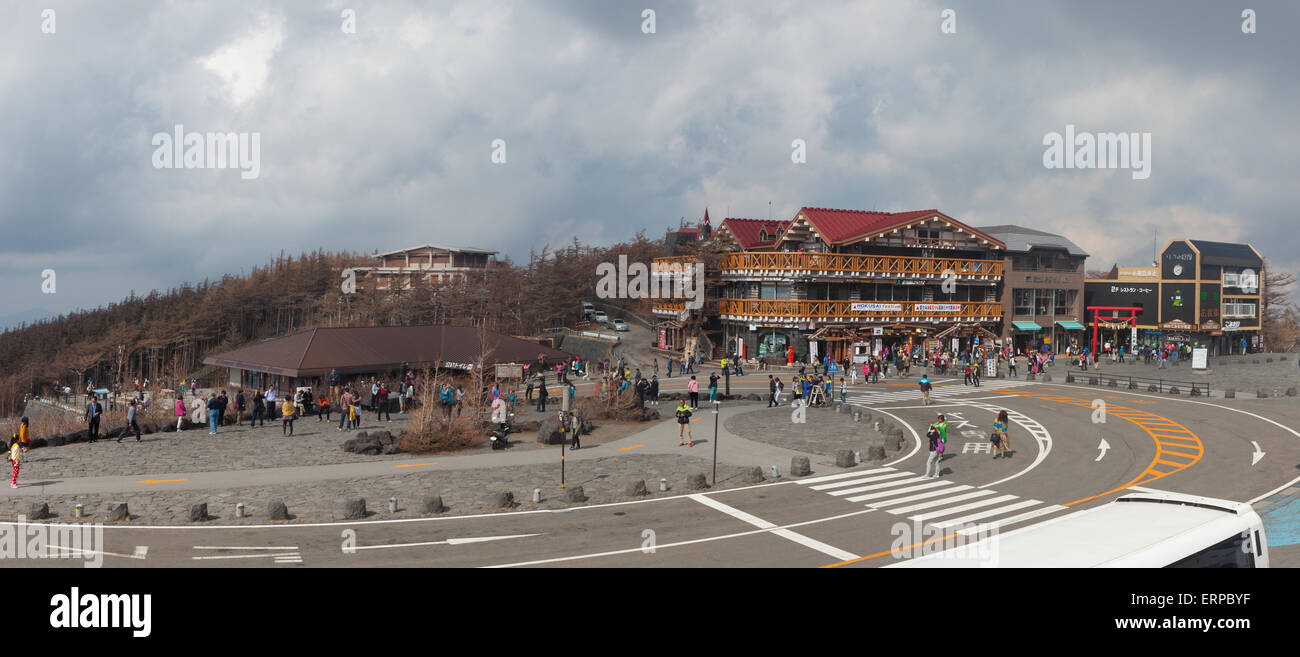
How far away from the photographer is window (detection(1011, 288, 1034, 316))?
224 ft

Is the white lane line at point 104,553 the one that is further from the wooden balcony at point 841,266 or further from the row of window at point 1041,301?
the row of window at point 1041,301

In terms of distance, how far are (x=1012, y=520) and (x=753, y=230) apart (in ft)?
198

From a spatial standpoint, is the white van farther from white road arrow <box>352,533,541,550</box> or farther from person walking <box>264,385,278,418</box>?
person walking <box>264,385,278,418</box>

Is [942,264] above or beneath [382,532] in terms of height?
above

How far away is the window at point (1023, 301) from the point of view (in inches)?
2692

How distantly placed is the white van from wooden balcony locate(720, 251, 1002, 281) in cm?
5090

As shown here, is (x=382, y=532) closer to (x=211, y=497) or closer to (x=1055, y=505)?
(x=211, y=497)

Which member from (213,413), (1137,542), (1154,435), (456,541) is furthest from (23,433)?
(1154,435)

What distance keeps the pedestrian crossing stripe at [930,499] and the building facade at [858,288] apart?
3704cm

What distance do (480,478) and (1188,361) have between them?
68.5 metres

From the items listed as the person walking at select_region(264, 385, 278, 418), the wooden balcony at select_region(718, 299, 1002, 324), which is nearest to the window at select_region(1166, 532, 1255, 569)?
the person walking at select_region(264, 385, 278, 418)

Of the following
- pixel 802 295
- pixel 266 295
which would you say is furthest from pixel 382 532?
pixel 266 295
